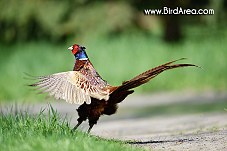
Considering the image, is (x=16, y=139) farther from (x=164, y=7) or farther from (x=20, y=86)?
(x=164, y=7)

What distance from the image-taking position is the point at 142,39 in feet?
60.4

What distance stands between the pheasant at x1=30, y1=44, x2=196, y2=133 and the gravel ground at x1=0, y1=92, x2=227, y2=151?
0.54m

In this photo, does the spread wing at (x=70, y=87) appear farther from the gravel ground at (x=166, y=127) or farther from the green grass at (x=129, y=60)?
the green grass at (x=129, y=60)

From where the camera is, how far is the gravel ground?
6.42 metres

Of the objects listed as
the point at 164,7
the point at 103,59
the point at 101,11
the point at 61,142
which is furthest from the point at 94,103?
the point at 101,11

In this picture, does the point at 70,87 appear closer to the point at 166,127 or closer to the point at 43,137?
the point at 43,137

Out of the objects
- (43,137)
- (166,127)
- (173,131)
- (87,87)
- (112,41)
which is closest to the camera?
(43,137)

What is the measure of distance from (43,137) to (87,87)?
695 mm

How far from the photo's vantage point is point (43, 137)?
19.0 ft

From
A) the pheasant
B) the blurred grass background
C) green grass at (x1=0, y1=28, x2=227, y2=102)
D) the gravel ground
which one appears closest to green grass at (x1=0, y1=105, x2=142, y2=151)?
the pheasant

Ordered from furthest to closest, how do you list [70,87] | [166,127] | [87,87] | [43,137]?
[166,127], [87,87], [70,87], [43,137]

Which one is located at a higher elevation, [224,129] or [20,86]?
[20,86]

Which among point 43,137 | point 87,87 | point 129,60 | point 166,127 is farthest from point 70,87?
point 129,60

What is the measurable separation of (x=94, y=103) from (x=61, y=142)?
91cm
